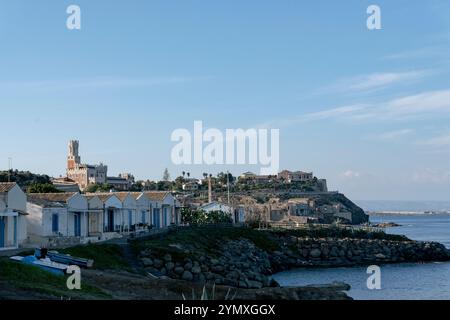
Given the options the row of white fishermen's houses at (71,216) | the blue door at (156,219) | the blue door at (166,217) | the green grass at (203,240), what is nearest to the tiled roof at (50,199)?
the row of white fishermen's houses at (71,216)

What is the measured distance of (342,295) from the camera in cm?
3978

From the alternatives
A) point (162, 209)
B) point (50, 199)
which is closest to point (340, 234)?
point (162, 209)

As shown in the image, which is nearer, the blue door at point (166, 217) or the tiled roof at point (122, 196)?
the tiled roof at point (122, 196)

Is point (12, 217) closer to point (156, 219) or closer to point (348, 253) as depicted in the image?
point (156, 219)

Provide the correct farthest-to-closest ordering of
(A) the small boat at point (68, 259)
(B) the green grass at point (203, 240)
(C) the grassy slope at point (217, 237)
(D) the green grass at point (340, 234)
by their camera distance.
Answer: (D) the green grass at point (340, 234), (C) the grassy slope at point (217, 237), (B) the green grass at point (203, 240), (A) the small boat at point (68, 259)

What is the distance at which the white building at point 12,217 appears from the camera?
148 ft

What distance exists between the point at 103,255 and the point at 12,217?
6509 mm

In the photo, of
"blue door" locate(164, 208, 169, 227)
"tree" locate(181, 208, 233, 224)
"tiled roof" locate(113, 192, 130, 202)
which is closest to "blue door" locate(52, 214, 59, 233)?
"tiled roof" locate(113, 192, 130, 202)

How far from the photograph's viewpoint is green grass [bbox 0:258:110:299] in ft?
87.7

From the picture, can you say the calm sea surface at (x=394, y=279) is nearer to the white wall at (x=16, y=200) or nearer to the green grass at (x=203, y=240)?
the green grass at (x=203, y=240)
